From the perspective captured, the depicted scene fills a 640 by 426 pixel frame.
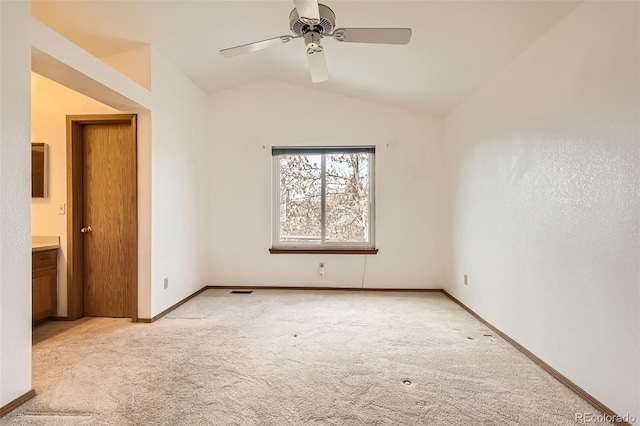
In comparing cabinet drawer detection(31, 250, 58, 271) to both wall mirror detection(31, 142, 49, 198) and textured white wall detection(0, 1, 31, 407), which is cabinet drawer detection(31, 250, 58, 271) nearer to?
wall mirror detection(31, 142, 49, 198)

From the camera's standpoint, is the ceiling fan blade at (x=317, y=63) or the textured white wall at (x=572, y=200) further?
the ceiling fan blade at (x=317, y=63)

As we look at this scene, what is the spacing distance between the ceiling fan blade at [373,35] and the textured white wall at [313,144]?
2.20 metres

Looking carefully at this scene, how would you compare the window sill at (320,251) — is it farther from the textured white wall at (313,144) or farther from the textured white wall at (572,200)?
the textured white wall at (572,200)

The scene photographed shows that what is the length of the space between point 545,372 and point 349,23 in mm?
2926

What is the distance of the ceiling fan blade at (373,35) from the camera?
1.96 meters

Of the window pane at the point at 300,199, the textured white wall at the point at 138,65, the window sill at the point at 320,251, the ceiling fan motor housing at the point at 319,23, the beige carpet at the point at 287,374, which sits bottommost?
the beige carpet at the point at 287,374

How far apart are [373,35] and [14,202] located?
2.30 metres

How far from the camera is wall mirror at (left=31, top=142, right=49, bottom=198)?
10.0 feet

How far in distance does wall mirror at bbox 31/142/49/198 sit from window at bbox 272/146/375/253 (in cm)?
245

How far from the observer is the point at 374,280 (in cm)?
426

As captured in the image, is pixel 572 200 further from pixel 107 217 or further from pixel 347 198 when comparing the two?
pixel 107 217

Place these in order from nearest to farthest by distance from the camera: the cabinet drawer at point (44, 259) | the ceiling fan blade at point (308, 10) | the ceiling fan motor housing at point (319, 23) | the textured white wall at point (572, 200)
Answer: the textured white wall at point (572, 200), the ceiling fan blade at point (308, 10), the ceiling fan motor housing at point (319, 23), the cabinet drawer at point (44, 259)

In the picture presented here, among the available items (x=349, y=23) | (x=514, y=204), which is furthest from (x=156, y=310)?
(x=514, y=204)

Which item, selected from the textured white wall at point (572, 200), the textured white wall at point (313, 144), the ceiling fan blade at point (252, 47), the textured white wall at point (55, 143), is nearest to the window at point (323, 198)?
the textured white wall at point (313, 144)
